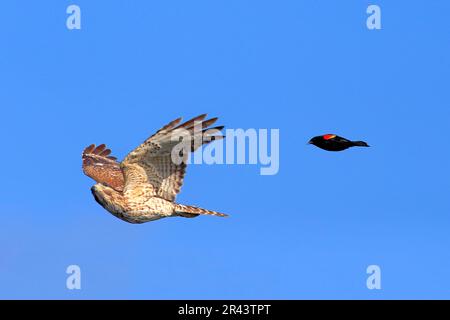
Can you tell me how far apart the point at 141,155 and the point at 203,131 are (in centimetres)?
163

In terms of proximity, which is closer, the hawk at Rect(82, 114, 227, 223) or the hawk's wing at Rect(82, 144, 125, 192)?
the hawk at Rect(82, 114, 227, 223)

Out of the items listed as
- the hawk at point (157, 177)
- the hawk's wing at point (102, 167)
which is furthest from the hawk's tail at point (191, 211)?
the hawk's wing at point (102, 167)

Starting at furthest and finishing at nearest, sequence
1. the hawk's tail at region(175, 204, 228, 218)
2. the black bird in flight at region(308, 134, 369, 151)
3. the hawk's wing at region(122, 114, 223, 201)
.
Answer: the black bird in flight at region(308, 134, 369, 151), the hawk's tail at region(175, 204, 228, 218), the hawk's wing at region(122, 114, 223, 201)

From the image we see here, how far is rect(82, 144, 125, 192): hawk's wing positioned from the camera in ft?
84.7

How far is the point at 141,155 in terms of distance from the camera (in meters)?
22.6

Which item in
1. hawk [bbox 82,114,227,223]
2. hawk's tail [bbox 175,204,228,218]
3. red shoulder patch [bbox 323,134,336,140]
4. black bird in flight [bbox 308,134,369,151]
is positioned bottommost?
hawk's tail [bbox 175,204,228,218]

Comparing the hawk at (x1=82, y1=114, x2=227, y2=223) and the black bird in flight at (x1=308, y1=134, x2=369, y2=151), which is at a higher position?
the black bird in flight at (x1=308, y1=134, x2=369, y2=151)

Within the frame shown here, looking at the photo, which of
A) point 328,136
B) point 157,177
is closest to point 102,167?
point 157,177

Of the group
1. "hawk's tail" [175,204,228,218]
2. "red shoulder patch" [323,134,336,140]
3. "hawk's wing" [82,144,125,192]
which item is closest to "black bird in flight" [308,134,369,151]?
"red shoulder patch" [323,134,336,140]

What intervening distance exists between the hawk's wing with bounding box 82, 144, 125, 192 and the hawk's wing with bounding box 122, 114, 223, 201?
111 centimetres

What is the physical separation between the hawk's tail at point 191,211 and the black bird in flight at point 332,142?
326 cm

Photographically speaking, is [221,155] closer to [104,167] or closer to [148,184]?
[148,184]

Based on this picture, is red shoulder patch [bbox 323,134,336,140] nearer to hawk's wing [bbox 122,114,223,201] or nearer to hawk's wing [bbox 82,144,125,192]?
hawk's wing [bbox 122,114,223,201]
